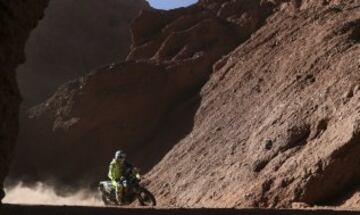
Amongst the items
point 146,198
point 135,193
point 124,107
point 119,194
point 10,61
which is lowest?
point 10,61

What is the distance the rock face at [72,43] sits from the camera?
46125mm

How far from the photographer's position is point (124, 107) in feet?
106

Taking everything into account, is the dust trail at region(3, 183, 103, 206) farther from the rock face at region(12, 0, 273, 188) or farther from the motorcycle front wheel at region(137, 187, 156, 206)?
the motorcycle front wheel at region(137, 187, 156, 206)

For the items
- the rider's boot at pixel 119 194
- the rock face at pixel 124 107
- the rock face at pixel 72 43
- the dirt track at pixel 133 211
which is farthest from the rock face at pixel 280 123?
the rock face at pixel 72 43

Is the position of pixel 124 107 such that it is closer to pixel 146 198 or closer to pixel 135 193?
pixel 146 198

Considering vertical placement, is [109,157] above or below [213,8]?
below

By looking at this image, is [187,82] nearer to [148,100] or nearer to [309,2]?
[148,100]

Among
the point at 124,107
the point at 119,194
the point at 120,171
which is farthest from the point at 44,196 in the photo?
the point at 120,171

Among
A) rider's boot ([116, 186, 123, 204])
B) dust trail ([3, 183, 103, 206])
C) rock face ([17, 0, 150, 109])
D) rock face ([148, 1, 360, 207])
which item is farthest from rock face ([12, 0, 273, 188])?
rider's boot ([116, 186, 123, 204])

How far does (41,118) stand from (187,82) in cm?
770

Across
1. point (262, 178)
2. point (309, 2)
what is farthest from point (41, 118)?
point (262, 178)

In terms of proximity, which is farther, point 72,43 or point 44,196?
point 72,43

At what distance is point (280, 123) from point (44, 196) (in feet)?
44.9

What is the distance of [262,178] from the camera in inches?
719
